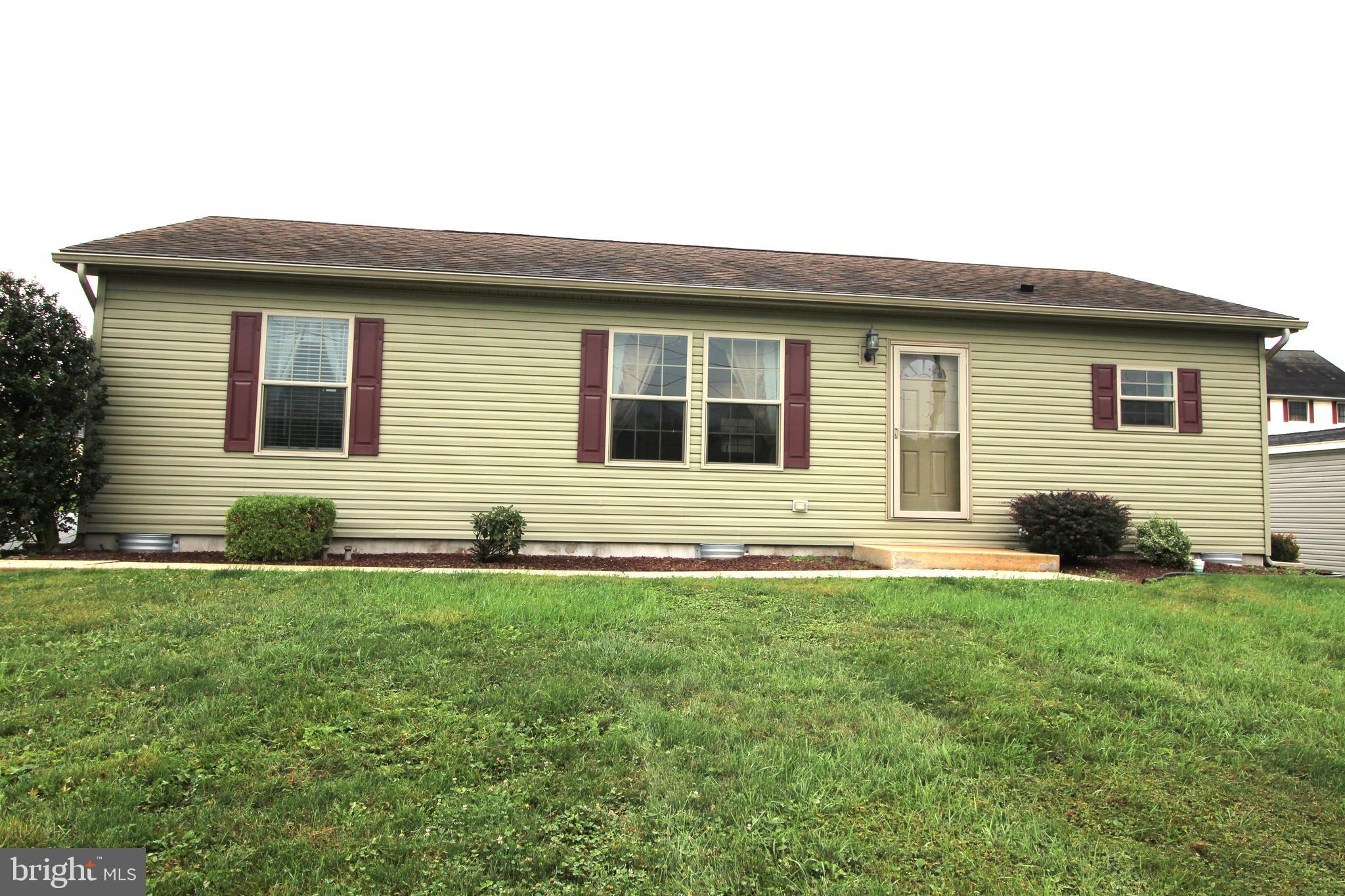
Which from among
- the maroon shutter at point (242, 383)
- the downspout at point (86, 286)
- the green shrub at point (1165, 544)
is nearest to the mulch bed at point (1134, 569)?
the green shrub at point (1165, 544)

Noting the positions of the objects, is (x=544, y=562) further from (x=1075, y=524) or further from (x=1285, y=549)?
(x=1285, y=549)

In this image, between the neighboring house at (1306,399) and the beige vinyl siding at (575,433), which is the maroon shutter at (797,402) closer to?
the beige vinyl siding at (575,433)

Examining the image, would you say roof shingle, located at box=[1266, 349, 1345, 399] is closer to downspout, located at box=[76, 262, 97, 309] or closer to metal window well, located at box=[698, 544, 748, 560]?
metal window well, located at box=[698, 544, 748, 560]

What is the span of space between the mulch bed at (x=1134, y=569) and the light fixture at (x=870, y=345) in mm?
3173

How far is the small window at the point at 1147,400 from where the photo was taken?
877 centimetres

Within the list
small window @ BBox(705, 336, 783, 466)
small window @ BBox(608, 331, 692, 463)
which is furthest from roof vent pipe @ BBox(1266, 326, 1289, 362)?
small window @ BBox(608, 331, 692, 463)

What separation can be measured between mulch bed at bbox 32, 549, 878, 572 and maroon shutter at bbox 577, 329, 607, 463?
3.91ft

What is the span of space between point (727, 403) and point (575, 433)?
1.78m

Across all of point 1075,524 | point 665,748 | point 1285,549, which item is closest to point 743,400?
point 1075,524

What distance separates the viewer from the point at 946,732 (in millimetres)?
2828

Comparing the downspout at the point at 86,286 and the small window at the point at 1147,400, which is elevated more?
the downspout at the point at 86,286

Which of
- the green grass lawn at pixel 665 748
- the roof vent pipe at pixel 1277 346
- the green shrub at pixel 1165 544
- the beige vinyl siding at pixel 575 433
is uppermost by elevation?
the roof vent pipe at pixel 1277 346

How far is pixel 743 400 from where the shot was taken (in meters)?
8.34

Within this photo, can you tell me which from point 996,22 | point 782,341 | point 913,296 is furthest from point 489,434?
point 996,22
